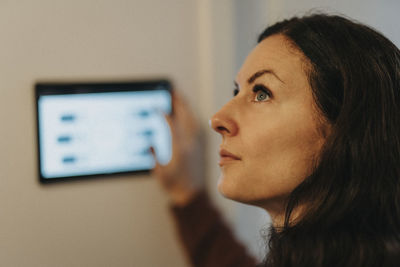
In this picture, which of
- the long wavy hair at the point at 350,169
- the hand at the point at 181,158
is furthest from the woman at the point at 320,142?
the hand at the point at 181,158

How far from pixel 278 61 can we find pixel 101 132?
0.37 metres

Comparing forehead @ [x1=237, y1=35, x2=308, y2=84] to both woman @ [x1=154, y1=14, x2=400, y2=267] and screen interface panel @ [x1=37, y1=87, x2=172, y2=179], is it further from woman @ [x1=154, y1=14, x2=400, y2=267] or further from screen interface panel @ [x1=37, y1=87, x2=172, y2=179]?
screen interface panel @ [x1=37, y1=87, x2=172, y2=179]

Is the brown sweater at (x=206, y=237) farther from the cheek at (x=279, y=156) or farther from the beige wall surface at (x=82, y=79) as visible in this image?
the cheek at (x=279, y=156)

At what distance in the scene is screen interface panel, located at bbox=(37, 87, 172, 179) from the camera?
785mm

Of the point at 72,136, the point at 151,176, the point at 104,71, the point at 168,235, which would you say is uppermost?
the point at 104,71

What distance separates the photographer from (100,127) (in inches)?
33.1

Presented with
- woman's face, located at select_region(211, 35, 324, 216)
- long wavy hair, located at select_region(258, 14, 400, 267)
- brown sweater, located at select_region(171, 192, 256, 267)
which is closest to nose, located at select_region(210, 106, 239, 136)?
woman's face, located at select_region(211, 35, 324, 216)

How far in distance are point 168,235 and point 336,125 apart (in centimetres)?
45

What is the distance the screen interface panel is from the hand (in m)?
0.02

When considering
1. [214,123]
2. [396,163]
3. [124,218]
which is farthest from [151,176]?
[396,163]

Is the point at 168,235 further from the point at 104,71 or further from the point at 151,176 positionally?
the point at 104,71

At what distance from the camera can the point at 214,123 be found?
2.52ft

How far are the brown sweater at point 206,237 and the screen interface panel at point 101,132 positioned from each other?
135 millimetres

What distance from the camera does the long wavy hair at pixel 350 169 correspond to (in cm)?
66
